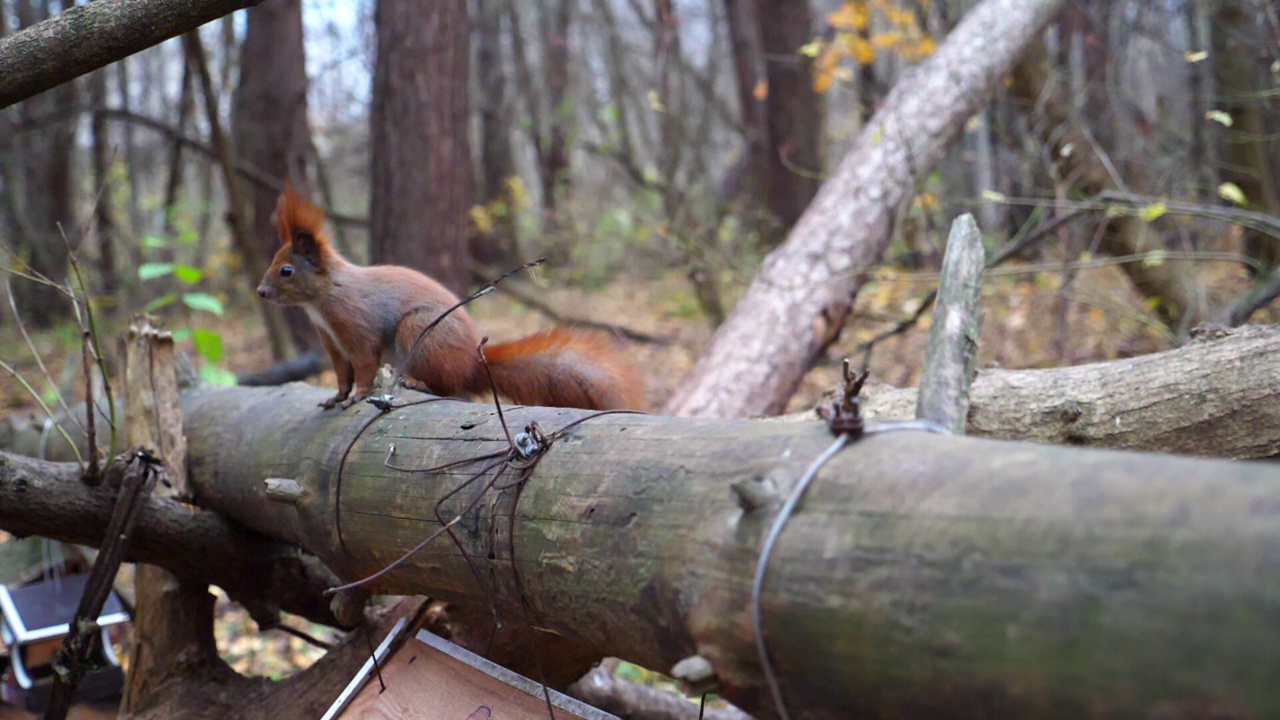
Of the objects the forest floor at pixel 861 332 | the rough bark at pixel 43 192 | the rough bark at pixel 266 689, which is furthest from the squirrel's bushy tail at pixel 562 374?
the rough bark at pixel 43 192

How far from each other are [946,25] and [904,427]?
7211 millimetres

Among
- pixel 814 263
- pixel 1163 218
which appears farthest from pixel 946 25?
pixel 814 263

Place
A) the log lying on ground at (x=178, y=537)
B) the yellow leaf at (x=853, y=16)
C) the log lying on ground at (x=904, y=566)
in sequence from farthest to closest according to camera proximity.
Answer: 1. the yellow leaf at (x=853, y=16)
2. the log lying on ground at (x=178, y=537)
3. the log lying on ground at (x=904, y=566)

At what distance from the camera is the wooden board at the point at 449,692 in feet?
6.68

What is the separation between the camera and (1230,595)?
1.01 metres

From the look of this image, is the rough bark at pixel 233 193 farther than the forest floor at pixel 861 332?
Yes

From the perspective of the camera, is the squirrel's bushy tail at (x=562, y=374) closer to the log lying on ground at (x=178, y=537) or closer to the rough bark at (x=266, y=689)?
the rough bark at (x=266, y=689)

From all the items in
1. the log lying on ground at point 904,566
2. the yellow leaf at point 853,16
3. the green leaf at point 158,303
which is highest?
the yellow leaf at point 853,16

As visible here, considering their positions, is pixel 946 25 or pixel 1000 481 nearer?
pixel 1000 481

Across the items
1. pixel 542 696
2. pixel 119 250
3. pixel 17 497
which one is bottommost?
pixel 119 250

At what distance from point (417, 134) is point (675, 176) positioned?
4.80 m

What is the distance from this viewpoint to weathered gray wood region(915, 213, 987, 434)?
1675 millimetres

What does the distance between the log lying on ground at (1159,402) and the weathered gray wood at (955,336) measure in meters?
0.58

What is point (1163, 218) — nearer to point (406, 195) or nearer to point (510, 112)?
point (406, 195)
